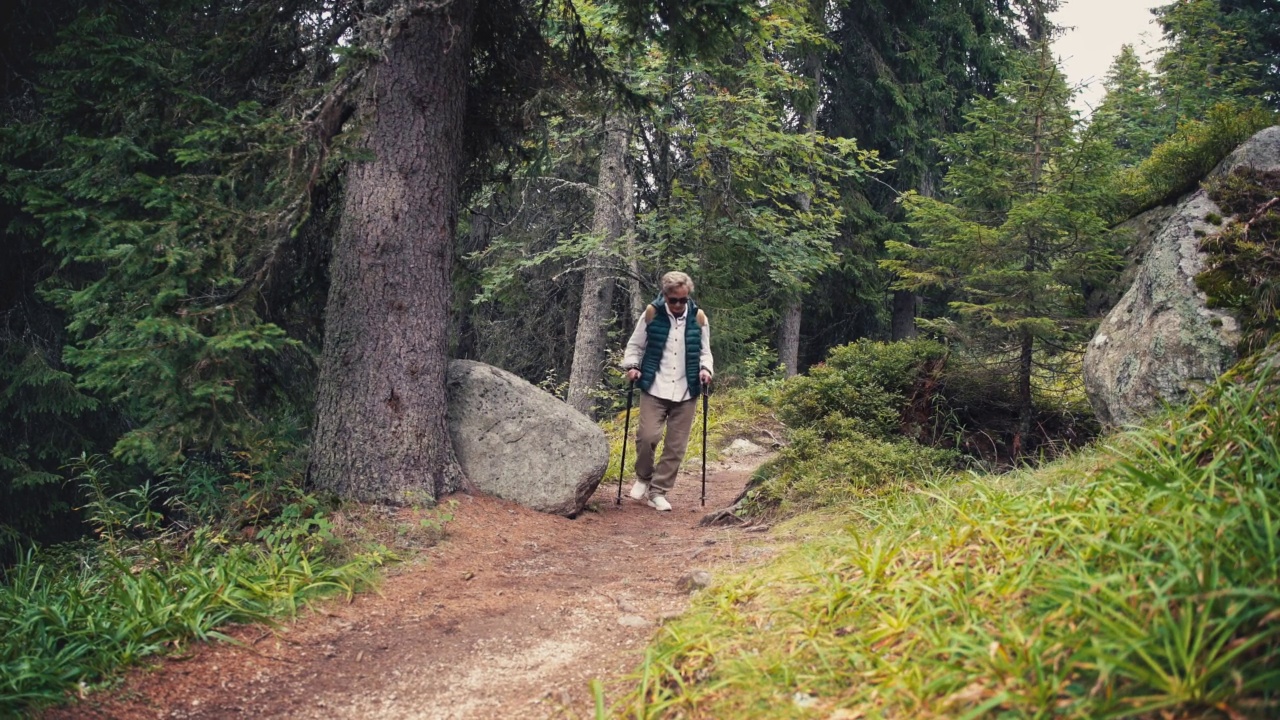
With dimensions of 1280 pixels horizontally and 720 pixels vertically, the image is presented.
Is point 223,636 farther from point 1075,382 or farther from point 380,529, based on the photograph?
point 1075,382

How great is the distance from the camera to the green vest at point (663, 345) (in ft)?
24.9

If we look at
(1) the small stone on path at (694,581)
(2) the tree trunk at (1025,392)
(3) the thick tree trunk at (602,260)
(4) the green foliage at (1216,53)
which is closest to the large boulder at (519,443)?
(1) the small stone on path at (694,581)

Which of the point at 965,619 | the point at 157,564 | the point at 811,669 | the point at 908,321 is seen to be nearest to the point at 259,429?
the point at 157,564

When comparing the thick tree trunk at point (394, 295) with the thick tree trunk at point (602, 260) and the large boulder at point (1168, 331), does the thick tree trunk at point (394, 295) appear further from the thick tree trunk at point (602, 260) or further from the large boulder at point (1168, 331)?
the thick tree trunk at point (602, 260)

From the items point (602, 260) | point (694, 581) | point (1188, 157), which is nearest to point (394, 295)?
point (694, 581)

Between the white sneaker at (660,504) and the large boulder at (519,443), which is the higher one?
the large boulder at (519,443)

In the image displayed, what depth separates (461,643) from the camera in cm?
401

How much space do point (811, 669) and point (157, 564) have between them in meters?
3.85

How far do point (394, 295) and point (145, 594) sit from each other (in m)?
2.58

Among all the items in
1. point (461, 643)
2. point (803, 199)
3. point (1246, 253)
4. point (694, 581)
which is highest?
point (803, 199)

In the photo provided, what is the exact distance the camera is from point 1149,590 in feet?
7.57

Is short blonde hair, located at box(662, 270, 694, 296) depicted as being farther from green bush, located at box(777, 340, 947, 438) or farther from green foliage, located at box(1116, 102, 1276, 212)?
green foliage, located at box(1116, 102, 1276, 212)

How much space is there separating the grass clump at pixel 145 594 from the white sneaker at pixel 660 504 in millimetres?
3529

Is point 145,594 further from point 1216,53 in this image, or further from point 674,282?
point 1216,53
